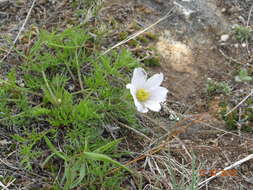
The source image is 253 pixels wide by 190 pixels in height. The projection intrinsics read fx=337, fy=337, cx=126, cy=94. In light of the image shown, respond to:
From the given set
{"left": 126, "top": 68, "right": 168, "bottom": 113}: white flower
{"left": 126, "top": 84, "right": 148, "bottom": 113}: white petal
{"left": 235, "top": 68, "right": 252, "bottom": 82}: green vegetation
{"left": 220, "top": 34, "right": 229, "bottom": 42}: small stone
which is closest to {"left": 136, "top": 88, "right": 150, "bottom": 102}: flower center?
{"left": 126, "top": 68, "right": 168, "bottom": 113}: white flower

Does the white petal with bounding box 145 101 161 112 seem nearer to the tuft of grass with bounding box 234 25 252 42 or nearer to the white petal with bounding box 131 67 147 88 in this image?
the white petal with bounding box 131 67 147 88

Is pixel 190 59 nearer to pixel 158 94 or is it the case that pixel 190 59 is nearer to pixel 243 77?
pixel 243 77

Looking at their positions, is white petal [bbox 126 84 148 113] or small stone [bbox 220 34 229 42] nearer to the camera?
white petal [bbox 126 84 148 113]

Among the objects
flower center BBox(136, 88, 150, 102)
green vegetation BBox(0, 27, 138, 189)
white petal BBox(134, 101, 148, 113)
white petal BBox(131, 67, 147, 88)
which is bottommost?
green vegetation BBox(0, 27, 138, 189)

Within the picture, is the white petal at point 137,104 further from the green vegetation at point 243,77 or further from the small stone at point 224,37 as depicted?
the small stone at point 224,37

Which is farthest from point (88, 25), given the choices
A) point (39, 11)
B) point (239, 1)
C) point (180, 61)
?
point (239, 1)

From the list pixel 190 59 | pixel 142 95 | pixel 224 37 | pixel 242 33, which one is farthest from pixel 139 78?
pixel 242 33
